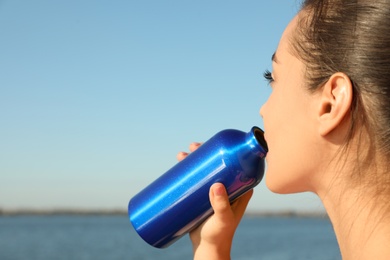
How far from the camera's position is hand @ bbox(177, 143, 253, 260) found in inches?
73.9

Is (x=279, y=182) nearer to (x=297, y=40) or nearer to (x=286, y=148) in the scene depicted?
(x=286, y=148)

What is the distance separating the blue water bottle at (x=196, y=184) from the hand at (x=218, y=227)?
0.02 meters

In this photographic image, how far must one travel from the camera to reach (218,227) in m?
1.91

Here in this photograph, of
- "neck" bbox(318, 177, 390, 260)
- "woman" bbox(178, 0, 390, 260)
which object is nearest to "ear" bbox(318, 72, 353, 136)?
"woman" bbox(178, 0, 390, 260)

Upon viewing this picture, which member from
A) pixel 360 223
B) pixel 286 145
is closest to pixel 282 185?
pixel 286 145

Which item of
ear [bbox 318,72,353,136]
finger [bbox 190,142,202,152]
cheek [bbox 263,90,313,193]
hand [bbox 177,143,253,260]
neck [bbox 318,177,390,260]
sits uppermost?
ear [bbox 318,72,353,136]

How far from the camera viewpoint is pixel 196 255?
6.55 ft

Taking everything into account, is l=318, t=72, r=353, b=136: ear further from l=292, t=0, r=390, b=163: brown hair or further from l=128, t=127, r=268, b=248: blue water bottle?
l=128, t=127, r=268, b=248: blue water bottle

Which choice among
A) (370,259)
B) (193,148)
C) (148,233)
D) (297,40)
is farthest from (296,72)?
(148,233)

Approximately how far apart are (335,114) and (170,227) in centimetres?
75

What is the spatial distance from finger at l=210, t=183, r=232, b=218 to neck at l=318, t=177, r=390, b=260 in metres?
0.41

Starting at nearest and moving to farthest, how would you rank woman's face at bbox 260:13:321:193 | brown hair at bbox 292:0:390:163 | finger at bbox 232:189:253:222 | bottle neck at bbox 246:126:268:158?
brown hair at bbox 292:0:390:163
woman's face at bbox 260:13:321:193
bottle neck at bbox 246:126:268:158
finger at bbox 232:189:253:222

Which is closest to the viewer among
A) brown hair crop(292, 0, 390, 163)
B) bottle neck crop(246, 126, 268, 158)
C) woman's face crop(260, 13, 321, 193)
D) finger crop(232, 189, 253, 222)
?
brown hair crop(292, 0, 390, 163)

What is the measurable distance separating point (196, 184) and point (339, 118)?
60 cm
